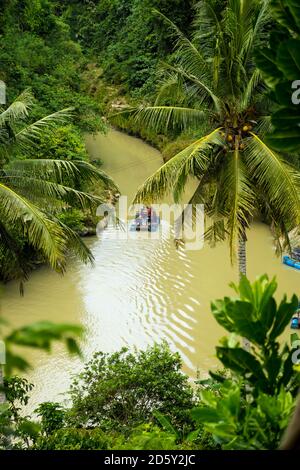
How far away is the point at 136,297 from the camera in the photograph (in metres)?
12.0

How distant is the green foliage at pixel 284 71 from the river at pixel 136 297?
25.1 ft

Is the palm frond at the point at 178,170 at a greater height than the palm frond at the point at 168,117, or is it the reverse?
the palm frond at the point at 168,117

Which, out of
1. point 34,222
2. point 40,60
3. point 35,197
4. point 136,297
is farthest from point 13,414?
point 40,60

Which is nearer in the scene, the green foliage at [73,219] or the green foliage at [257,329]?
the green foliage at [257,329]

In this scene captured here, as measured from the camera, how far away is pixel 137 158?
922 inches

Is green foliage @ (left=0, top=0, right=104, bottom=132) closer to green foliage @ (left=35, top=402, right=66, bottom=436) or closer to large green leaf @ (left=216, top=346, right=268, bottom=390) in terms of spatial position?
green foliage @ (left=35, top=402, right=66, bottom=436)

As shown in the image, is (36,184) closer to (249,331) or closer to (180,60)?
(180,60)

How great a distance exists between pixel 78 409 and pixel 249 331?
196 inches

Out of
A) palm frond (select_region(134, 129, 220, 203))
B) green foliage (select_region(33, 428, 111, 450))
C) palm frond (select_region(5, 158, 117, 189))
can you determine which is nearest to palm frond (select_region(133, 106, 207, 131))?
palm frond (select_region(134, 129, 220, 203))

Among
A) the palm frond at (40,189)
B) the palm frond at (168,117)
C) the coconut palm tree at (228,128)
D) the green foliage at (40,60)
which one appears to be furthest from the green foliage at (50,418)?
the green foliage at (40,60)

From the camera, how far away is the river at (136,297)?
980cm

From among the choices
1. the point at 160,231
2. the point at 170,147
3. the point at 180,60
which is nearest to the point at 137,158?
the point at 170,147

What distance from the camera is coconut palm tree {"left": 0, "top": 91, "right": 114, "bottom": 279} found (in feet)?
21.7

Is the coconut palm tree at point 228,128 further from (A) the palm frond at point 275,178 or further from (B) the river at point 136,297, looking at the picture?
(B) the river at point 136,297
